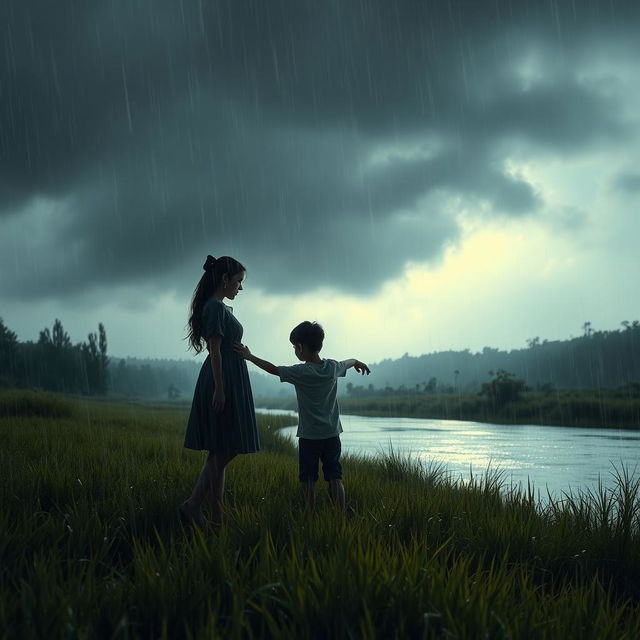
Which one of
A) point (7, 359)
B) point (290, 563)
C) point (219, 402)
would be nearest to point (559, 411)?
point (219, 402)

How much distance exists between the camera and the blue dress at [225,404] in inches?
179

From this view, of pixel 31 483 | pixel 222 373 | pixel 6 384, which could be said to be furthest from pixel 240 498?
pixel 6 384

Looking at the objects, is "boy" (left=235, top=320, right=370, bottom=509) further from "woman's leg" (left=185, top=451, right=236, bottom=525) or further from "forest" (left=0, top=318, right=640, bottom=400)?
"forest" (left=0, top=318, right=640, bottom=400)

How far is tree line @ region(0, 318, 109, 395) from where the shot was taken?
285ft

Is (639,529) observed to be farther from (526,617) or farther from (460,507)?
(526,617)

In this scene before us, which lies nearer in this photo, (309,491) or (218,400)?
(218,400)

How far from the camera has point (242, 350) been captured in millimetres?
4633

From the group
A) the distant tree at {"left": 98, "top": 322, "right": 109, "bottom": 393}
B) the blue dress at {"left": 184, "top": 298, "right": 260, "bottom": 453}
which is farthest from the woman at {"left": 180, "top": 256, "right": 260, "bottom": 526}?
the distant tree at {"left": 98, "top": 322, "right": 109, "bottom": 393}

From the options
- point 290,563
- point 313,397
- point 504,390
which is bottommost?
point 504,390

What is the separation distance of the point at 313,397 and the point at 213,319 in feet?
3.68

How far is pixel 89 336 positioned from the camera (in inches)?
3915

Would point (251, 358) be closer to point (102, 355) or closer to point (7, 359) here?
point (7, 359)

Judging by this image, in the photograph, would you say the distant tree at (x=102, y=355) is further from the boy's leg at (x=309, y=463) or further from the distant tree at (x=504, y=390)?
the boy's leg at (x=309, y=463)

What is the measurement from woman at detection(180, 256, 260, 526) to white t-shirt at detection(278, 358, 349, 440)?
1.43ft
